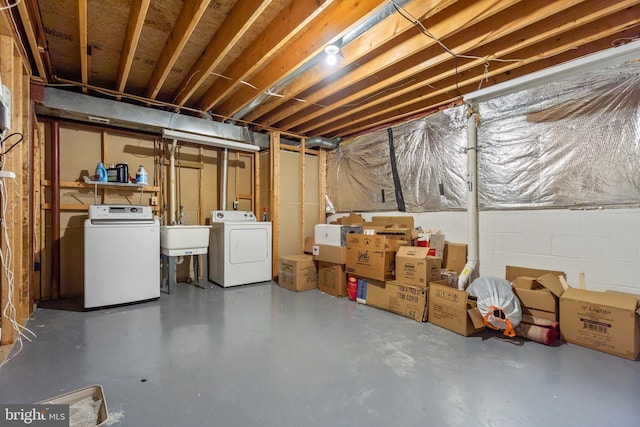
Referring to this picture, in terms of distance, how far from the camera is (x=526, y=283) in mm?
2562

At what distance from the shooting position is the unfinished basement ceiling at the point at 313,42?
6.62 ft

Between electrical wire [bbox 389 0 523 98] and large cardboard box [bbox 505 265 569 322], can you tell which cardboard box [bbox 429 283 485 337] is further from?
electrical wire [bbox 389 0 523 98]

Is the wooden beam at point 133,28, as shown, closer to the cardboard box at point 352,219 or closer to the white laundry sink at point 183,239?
the white laundry sink at point 183,239

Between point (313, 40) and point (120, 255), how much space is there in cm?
291

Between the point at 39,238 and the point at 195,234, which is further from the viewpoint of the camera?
the point at 195,234

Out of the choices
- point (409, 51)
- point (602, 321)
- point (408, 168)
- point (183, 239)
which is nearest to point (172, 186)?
point (183, 239)

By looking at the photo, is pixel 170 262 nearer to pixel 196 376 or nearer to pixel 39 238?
pixel 39 238

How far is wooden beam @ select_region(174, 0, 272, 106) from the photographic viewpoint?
2.01 meters

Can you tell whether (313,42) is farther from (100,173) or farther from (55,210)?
(55,210)

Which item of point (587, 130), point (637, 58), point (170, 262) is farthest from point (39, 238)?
point (637, 58)

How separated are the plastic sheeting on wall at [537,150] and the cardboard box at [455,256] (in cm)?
45

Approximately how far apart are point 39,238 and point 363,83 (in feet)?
13.4

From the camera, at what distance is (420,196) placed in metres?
3.77

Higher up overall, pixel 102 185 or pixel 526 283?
pixel 102 185
